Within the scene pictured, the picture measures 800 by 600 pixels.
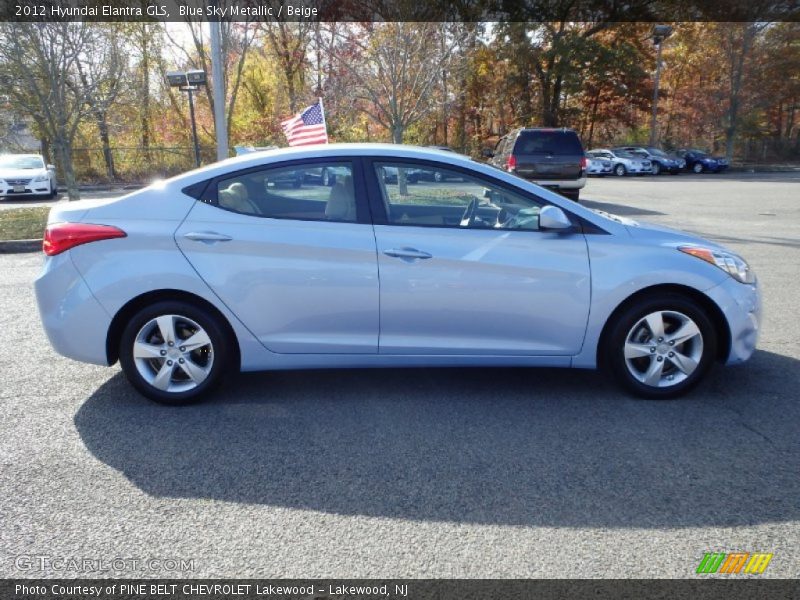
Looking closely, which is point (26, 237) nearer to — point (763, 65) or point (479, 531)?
point (479, 531)

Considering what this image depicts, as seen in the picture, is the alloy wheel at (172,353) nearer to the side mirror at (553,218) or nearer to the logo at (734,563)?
the side mirror at (553,218)

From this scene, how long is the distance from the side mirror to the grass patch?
971 cm

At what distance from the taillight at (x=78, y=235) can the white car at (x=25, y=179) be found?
17939 mm

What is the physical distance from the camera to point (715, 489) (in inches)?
117

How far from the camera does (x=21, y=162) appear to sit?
19.8 metres

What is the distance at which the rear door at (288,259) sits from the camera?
3818 millimetres

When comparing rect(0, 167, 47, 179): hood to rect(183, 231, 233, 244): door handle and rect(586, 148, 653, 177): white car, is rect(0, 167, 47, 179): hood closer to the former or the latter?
rect(183, 231, 233, 244): door handle

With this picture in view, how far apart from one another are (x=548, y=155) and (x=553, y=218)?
11386 mm

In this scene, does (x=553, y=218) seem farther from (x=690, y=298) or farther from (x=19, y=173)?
(x=19, y=173)

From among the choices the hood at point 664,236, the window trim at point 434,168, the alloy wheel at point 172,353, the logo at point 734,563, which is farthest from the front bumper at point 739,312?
the alloy wheel at point 172,353

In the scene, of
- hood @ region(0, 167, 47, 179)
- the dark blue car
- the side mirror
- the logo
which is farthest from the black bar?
the logo

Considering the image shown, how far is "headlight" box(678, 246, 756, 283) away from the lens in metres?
3.99

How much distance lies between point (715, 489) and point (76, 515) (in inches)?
119

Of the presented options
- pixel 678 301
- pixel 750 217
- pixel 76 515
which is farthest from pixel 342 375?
pixel 750 217
